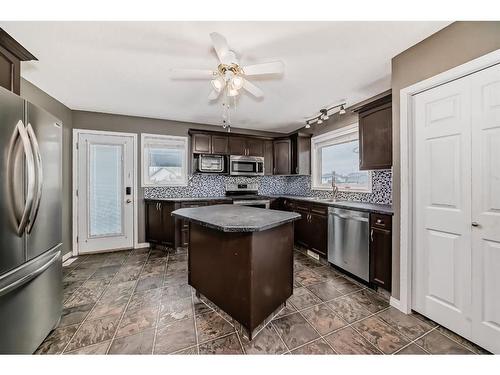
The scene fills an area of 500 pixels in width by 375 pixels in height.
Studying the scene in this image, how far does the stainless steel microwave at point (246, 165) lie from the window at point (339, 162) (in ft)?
3.67

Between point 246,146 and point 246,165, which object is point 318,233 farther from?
point 246,146

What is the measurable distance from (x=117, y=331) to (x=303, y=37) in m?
2.86

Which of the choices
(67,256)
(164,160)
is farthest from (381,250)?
(67,256)

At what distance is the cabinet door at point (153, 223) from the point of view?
3.71 metres

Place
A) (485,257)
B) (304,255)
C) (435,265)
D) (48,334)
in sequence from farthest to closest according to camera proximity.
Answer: (304,255) < (435,265) < (48,334) < (485,257)

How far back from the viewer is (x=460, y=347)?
1544mm

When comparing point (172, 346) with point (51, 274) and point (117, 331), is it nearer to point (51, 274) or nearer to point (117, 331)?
point (117, 331)

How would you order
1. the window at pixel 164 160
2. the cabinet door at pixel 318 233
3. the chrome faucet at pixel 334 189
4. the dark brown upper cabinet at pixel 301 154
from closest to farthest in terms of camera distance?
the cabinet door at pixel 318 233 < the chrome faucet at pixel 334 189 < the window at pixel 164 160 < the dark brown upper cabinet at pixel 301 154

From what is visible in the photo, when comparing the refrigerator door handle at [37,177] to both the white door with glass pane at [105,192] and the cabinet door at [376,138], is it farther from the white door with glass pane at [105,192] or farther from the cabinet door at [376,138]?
the cabinet door at [376,138]

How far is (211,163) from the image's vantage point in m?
4.20

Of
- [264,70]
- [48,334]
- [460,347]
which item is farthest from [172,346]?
[264,70]

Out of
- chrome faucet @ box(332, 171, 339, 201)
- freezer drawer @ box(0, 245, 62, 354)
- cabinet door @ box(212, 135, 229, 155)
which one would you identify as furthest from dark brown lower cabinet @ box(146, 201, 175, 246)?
chrome faucet @ box(332, 171, 339, 201)

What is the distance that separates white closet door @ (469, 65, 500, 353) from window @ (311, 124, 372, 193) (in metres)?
1.61

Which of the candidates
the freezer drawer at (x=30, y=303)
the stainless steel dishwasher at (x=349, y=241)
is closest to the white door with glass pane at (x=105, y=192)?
the freezer drawer at (x=30, y=303)
